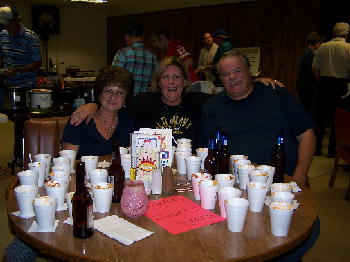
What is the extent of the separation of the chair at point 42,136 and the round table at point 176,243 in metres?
1.14

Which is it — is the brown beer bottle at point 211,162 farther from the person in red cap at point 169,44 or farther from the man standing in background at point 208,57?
the man standing in background at point 208,57

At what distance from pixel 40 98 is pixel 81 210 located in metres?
2.91

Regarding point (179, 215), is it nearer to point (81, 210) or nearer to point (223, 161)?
point (81, 210)

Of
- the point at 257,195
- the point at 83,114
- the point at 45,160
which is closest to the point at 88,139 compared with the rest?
the point at 83,114

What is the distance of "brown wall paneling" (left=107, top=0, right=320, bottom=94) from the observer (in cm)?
799

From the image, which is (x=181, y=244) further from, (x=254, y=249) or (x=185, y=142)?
(x=185, y=142)

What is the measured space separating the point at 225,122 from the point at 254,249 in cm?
144

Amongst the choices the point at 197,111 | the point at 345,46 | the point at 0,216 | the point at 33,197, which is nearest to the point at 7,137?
the point at 0,216

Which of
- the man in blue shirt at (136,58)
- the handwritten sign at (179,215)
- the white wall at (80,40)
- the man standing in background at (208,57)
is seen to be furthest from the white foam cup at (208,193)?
the white wall at (80,40)

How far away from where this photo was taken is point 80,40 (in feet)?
42.6

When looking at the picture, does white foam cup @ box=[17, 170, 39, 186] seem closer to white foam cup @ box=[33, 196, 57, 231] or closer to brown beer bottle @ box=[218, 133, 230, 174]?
white foam cup @ box=[33, 196, 57, 231]

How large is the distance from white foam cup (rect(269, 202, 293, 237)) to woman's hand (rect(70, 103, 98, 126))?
4.61 feet

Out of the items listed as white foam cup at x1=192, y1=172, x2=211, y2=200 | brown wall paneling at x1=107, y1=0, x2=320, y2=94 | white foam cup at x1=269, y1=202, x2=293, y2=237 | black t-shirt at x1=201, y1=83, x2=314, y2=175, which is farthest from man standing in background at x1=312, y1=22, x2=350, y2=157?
white foam cup at x1=269, y1=202, x2=293, y2=237

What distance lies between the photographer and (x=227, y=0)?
9172 mm
